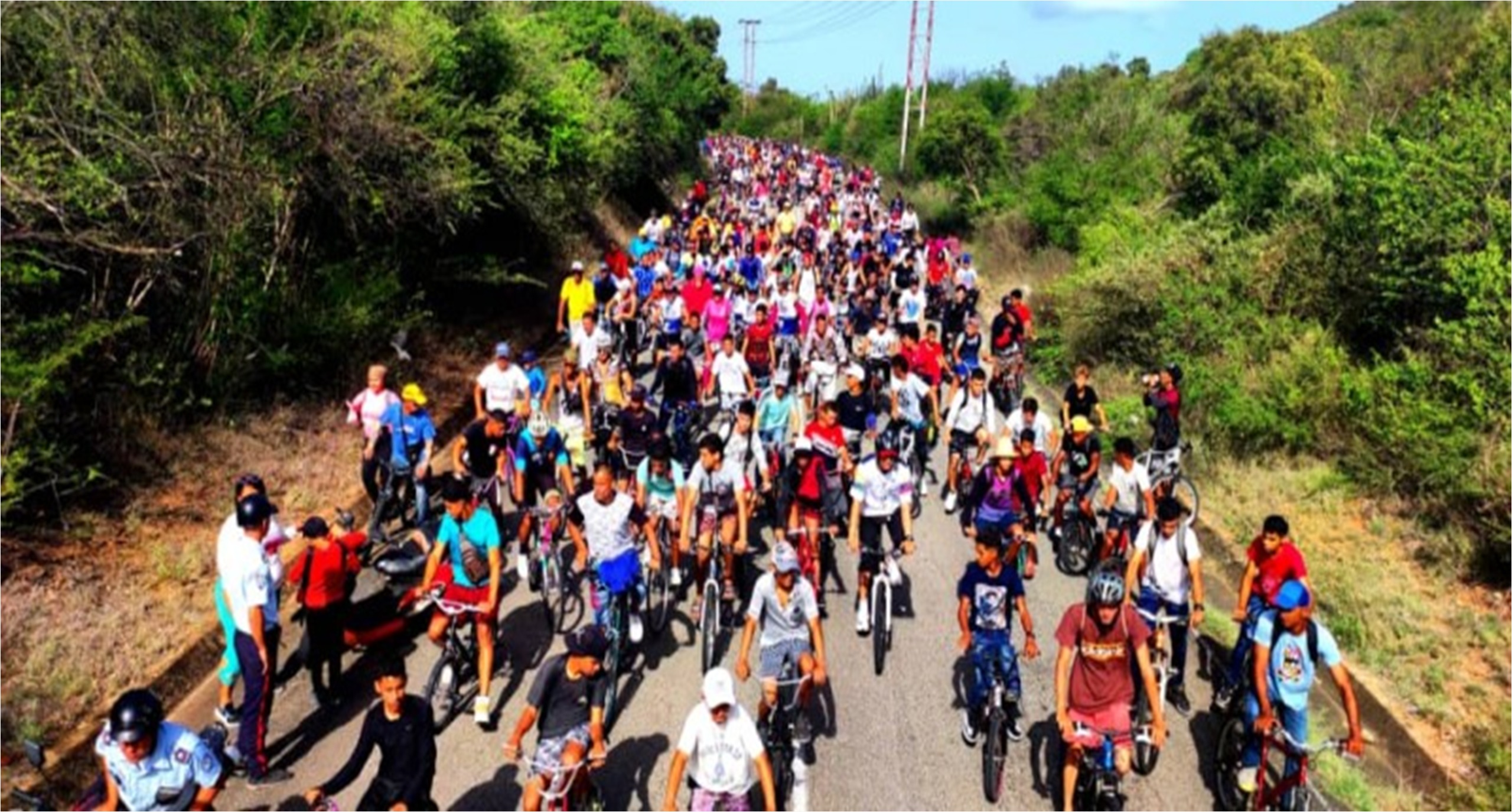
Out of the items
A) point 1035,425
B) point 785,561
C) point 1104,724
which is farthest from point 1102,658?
point 1035,425

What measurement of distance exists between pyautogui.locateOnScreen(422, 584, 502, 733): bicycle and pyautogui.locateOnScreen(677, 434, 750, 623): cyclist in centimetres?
207

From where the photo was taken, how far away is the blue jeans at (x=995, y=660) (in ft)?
23.1

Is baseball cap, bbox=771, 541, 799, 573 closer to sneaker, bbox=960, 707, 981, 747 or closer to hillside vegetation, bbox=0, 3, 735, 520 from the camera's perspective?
sneaker, bbox=960, 707, 981, 747

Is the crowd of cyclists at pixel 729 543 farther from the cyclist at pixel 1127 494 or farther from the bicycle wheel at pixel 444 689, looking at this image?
the bicycle wheel at pixel 444 689

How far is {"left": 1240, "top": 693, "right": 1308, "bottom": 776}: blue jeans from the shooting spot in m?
6.39

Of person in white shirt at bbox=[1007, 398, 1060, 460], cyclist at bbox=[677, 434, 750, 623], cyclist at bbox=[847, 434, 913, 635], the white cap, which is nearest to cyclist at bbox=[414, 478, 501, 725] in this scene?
cyclist at bbox=[677, 434, 750, 623]

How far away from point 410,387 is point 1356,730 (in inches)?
324

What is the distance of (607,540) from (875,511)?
2447 millimetres

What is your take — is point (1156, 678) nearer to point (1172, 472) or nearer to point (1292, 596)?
point (1292, 596)

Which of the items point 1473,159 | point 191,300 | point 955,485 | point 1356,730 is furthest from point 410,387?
point 1473,159

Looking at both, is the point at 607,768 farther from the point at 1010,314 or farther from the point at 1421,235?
the point at 1421,235

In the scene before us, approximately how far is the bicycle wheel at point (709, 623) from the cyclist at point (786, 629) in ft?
4.63

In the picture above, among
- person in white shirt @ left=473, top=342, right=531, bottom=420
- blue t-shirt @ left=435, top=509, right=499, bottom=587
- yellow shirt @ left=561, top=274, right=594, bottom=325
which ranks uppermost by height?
yellow shirt @ left=561, top=274, right=594, bottom=325

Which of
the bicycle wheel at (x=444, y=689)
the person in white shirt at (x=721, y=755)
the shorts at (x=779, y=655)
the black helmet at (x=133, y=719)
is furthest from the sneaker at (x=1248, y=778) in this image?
the black helmet at (x=133, y=719)
